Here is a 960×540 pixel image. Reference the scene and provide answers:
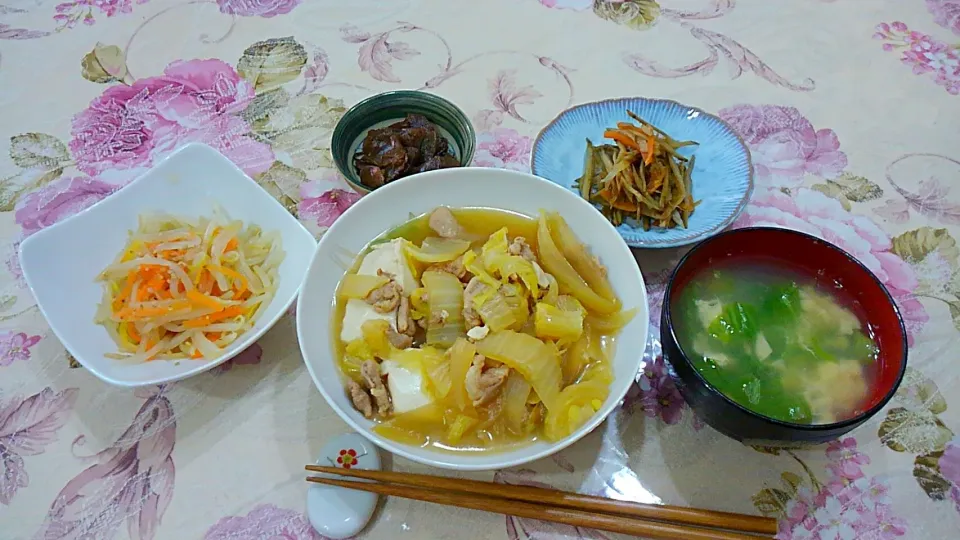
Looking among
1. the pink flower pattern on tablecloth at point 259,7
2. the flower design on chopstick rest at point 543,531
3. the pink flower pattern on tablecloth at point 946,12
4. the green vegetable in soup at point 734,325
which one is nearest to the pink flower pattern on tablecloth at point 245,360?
the flower design on chopstick rest at point 543,531

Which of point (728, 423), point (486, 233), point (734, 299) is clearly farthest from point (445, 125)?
point (728, 423)

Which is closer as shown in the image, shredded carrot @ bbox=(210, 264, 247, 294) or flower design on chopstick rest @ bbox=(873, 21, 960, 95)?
shredded carrot @ bbox=(210, 264, 247, 294)

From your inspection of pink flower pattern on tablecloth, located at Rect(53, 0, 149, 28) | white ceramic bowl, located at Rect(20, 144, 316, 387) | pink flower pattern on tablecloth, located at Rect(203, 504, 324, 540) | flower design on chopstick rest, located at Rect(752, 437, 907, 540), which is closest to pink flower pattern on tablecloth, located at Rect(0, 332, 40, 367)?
white ceramic bowl, located at Rect(20, 144, 316, 387)

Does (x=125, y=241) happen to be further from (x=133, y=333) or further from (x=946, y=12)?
(x=946, y=12)

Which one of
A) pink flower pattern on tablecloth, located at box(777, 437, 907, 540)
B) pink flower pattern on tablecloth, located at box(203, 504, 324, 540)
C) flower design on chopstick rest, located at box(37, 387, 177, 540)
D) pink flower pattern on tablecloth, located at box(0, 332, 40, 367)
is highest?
pink flower pattern on tablecloth, located at box(0, 332, 40, 367)

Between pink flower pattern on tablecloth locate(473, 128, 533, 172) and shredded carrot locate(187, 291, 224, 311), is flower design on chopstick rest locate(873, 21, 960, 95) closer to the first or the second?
pink flower pattern on tablecloth locate(473, 128, 533, 172)

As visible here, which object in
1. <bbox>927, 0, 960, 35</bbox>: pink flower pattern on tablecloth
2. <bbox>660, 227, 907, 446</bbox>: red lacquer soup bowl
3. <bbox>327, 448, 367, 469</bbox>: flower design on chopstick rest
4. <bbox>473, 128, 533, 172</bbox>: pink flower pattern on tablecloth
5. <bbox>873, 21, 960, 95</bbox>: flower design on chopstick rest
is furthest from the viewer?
<bbox>927, 0, 960, 35</bbox>: pink flower pattern on tablecloth

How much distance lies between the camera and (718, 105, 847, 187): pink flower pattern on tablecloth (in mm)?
2080

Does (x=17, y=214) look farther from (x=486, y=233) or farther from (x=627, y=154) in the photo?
(x=627, y=154)

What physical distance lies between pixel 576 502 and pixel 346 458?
0.58m

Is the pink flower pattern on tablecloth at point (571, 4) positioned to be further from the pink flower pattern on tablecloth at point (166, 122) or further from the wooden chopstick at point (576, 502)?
the wooden chopstick at point (576, 502)

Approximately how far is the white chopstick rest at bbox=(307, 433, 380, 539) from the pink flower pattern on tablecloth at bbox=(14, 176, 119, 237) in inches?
50.4

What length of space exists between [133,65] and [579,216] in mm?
1929

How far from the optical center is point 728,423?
1.39 m
